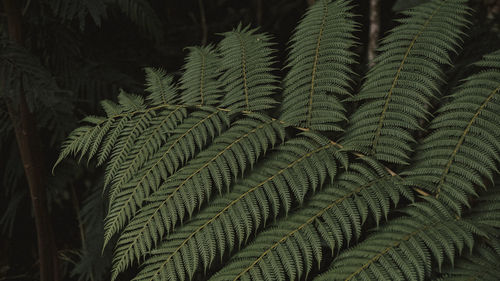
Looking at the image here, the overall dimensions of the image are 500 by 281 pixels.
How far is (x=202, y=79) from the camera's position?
152 centimetres

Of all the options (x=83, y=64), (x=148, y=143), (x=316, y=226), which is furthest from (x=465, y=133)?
(x=83, y=64)

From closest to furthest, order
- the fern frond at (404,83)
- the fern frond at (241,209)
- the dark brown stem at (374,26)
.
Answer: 1. the fern frond at (241,209)
2. the fern frond at (404,83)
3. the dark brown stem at (374,26)

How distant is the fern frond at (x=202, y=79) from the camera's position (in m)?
1.48

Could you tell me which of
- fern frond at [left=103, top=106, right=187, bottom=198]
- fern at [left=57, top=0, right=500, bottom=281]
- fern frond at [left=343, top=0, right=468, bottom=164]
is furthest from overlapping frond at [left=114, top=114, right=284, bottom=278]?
fern frond at [left=343, top=0, right=468, bottom=164]

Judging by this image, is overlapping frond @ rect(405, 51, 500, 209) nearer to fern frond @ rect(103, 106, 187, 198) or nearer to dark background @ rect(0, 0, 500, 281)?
dark background @ rect(0, 0, 500, 281)

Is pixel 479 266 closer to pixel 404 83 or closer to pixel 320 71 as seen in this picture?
pixel 404 83

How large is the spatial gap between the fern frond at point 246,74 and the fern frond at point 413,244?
21.3 inches

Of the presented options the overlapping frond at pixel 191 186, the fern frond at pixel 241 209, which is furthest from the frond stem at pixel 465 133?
the overlapping frond at pixel 191 186

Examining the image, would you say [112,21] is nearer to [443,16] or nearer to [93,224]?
[93,224]

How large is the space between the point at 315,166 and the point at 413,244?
336mm

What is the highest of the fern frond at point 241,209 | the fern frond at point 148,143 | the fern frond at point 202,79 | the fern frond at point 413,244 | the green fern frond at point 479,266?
the fern frond at point 202,79

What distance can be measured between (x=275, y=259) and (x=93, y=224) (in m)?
1.13

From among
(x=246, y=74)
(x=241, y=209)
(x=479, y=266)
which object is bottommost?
(x=479, y=266)

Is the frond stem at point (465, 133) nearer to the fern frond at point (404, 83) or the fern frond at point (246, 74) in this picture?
the fern frond at point (404, 83)
